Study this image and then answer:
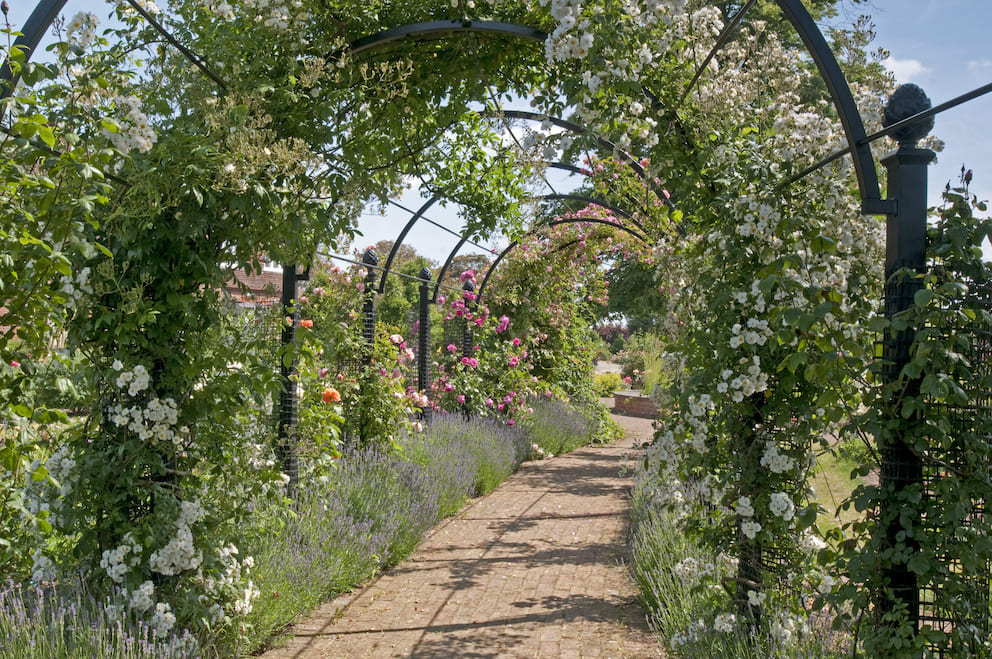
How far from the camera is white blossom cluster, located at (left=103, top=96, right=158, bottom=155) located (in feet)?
8.22

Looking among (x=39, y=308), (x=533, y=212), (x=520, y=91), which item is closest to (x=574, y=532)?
(x=533, y=212)

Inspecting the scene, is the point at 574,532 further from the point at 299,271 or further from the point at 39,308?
the point at 39,308

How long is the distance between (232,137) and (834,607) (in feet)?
8.84

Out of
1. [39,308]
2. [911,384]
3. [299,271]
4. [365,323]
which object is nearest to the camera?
[39,308]

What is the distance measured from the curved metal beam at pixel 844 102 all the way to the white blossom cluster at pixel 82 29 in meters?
2.50

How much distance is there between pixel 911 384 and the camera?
228cm

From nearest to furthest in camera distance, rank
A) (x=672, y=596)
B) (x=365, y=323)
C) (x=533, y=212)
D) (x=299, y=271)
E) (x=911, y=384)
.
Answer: (x=911, y=384) < (x=672, y=596) < (x=299, y=271) < (x=365, y=323) < (x=533, y=212)

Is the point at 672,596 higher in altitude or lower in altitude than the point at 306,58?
lower

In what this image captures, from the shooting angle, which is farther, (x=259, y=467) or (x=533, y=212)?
(x=533, y=212)

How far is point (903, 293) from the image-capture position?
232 centimetres

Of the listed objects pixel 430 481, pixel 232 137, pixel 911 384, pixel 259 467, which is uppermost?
pixel 232 137

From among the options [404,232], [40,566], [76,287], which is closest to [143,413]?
[76,287]

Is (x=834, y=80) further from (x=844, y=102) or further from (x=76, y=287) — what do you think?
(x=76, y=287)

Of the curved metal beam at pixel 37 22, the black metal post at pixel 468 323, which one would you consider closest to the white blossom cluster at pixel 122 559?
the curved metal beam at pixel 37 22
